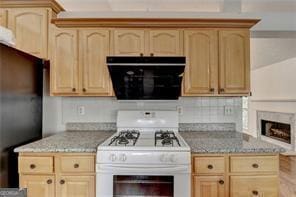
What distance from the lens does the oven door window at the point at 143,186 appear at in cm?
215

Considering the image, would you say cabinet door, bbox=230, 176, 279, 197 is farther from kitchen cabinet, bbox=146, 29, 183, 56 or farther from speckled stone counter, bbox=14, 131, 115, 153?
kitchen cabinet, bbox=146, 29, 183, 56

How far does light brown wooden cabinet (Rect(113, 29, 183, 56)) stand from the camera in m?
2.79

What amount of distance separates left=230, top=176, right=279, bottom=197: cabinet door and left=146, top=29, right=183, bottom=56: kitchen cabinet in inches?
52.6

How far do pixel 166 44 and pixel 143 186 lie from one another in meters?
1.42

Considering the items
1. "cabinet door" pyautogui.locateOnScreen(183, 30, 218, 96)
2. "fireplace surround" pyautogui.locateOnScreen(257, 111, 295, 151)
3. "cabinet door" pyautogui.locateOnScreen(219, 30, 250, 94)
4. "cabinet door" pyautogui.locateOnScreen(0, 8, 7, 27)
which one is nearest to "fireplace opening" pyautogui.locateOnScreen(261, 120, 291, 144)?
"fireplace surround" pyautogui.locateOnScreen(257, 111, 295, 151)

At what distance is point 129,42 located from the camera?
279 cm

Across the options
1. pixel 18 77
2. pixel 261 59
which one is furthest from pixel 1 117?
pixel 261 59

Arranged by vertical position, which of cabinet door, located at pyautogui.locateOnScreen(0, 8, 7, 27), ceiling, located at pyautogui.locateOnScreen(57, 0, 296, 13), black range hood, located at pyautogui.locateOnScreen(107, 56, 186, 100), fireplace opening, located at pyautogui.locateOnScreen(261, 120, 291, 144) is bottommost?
fireplace opening, located at pyautogui.locateOnScreen(261, 120, 291, 144)

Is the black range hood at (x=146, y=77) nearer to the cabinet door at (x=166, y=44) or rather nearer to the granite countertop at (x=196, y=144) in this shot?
the cabinet door at (x=166, y=44)

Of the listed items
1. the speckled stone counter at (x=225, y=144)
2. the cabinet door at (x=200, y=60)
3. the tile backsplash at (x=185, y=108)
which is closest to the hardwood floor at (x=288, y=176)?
the tile backsplash at (x=185, y=108)

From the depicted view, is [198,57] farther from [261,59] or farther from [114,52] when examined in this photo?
[261,59]

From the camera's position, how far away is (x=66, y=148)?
222 centimetres

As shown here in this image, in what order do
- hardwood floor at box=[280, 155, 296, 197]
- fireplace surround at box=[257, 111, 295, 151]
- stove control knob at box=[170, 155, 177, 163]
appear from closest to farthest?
stove control knob at box=[170, 155, 177, 163]
hardwood floor at box=[280, 155, 296, 197]
fireplace surround at box=[257, 111, 295, 151]

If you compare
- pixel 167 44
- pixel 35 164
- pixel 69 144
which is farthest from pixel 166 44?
pixel 35 164
